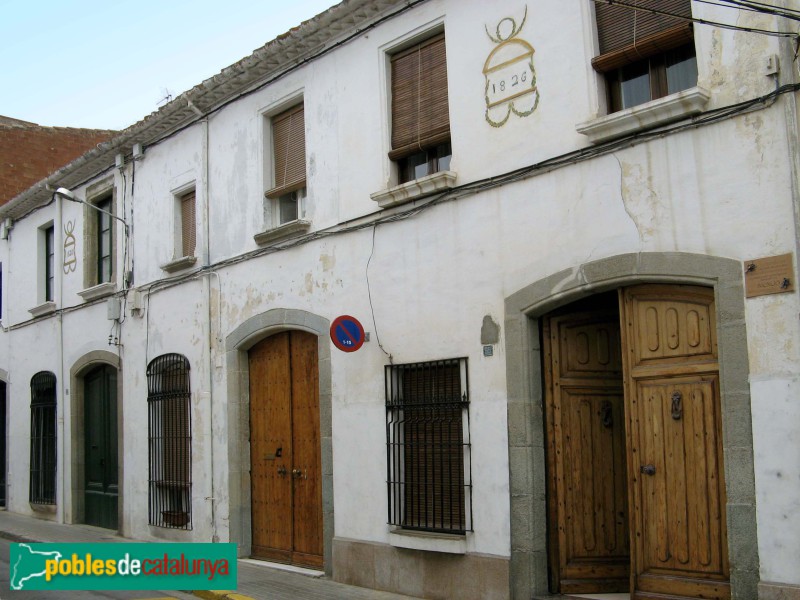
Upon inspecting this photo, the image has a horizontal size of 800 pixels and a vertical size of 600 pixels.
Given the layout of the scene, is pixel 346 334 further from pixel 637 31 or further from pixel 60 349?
pixel 60 349

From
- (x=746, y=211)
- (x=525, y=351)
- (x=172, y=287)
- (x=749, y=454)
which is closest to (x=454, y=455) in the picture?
(x=525, y=351)

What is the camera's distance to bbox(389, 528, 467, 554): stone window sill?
850cm

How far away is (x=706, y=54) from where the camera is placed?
22.8ft

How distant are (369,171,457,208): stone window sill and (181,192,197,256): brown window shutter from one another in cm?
428

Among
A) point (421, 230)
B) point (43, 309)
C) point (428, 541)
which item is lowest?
point (428, 541)

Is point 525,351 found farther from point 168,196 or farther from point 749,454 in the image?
point 168,196

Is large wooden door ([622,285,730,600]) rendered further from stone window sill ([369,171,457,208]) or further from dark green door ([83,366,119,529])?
dark green door ([83,366,119,529])

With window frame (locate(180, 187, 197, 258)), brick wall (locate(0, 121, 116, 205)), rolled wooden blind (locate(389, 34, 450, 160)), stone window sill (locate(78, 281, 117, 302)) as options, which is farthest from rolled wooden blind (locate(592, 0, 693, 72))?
brick wall (locate(0, 121, 116, 205))

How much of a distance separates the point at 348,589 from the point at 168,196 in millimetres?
6564

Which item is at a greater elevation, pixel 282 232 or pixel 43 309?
pixel 282 232

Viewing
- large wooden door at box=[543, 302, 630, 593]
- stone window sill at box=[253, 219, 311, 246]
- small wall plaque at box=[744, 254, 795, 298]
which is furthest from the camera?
stone window sill at box=[253, 219, 311, 246]

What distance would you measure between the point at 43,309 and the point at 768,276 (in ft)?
46.0

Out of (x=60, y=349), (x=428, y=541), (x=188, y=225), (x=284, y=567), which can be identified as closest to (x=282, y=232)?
(x=188, y=225)

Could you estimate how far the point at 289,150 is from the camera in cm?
1137
